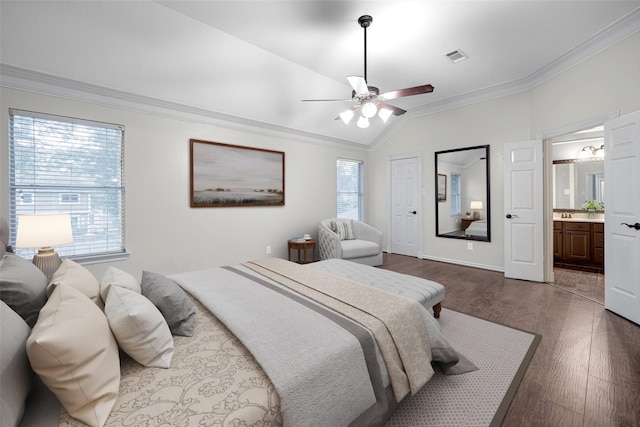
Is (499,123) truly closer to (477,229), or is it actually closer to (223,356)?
(477,229)

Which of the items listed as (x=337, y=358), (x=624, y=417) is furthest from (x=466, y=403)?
(x=337, y=358)

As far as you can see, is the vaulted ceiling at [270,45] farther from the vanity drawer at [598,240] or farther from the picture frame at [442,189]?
the vanity drawer at [598,240]

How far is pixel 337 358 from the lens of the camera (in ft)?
3.95

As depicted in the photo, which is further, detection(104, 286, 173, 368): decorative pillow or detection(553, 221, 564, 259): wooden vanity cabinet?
detection(553, 221, 564, 259): wooden vanity cabinet

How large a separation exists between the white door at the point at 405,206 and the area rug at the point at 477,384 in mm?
3117

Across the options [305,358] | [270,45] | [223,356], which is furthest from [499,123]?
[223,356]

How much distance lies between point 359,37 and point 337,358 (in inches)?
125

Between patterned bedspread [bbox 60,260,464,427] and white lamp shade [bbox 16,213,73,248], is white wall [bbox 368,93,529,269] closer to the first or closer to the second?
patterned bedspread [bbox 60,260,464,427]

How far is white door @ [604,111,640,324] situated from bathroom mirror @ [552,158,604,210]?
2686 mm

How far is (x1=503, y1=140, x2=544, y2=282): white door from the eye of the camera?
12.9ft

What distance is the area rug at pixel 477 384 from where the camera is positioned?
1552 millimetres

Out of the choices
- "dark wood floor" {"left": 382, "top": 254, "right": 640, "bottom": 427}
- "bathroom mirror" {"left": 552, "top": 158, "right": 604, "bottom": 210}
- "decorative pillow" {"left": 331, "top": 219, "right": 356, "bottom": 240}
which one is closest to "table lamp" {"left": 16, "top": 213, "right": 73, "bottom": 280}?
"dark wood floor" {"left": 382, "top": 254, "right": 640, "bottom": 427}

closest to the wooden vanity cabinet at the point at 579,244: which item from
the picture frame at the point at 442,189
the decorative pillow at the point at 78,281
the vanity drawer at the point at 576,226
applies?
the vanity drawer at the point at 576,226

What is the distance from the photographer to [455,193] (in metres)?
5.07
